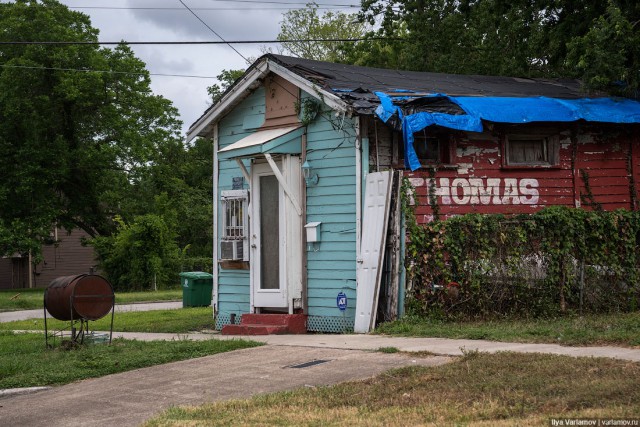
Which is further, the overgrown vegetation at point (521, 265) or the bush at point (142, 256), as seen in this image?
the bush at point (142, 256)

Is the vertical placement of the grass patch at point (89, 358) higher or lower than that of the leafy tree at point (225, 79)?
lower

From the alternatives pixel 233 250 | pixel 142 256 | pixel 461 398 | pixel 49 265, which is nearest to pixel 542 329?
pixel 461 398

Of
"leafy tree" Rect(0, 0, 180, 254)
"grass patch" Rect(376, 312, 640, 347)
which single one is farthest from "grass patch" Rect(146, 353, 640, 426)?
"leafy tree" Rect(0, 0, 180, 254)

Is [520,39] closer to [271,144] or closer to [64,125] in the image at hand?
[271,144]

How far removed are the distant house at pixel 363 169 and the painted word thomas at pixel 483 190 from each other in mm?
21

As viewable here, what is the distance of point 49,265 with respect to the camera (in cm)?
5262

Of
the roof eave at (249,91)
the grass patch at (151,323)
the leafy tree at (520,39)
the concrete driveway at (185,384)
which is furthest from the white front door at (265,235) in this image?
the leafy tree at (520,39)

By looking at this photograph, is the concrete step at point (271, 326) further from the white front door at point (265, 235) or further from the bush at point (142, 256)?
the bush at point (142, 256)

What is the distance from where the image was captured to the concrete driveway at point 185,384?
8391mm

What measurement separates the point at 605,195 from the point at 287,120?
5863 millimetres

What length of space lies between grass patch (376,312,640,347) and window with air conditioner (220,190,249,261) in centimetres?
375

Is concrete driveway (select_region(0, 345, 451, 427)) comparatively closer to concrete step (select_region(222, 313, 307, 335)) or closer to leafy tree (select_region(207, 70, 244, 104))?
concrete step (select_region(222, 313, 307, 335))

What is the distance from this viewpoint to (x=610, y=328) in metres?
11.4

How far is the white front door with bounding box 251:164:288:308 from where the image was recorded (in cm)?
1516
